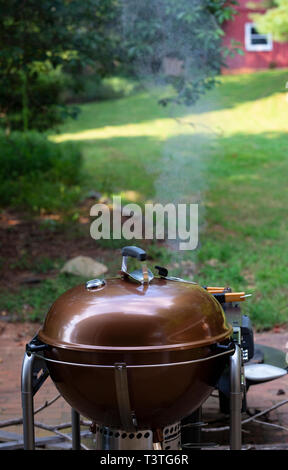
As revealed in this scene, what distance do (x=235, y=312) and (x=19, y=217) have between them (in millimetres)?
5121

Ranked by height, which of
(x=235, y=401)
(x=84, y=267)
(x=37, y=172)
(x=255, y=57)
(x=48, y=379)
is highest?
(x=255, y=57)

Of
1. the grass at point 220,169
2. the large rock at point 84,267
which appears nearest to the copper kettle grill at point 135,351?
the grass at point 220,169

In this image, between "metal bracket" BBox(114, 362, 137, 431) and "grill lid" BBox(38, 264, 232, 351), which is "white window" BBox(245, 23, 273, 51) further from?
"metal bracket" BBox(114, 362, 137, 431)

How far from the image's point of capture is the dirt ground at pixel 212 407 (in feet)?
9.75

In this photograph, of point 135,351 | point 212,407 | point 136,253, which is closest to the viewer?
point 135,351

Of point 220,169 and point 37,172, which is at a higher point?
point 37,172

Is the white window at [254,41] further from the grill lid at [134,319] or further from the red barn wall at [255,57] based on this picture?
the grill lid at [134,319]

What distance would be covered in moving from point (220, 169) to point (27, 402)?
26.1 ft

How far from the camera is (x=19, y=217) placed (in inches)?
293

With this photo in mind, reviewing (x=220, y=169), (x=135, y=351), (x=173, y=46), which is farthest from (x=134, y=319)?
(x=220, y=169)

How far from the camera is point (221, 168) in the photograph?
968cm

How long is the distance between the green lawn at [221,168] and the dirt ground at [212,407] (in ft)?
3.90

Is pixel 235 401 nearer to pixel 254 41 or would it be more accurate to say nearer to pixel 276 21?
pixel 276 21
